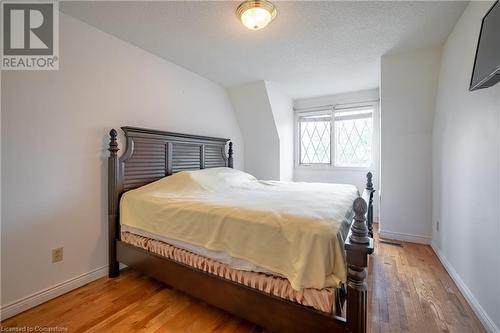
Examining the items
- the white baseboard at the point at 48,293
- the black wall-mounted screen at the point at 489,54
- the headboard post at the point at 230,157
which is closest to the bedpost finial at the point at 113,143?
the white baseboard at the point at 48,293

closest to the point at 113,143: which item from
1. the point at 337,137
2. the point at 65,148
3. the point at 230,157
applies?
the point at 65,148

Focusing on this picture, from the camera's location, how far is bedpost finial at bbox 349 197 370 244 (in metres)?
1.07

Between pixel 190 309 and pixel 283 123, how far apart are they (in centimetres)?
328

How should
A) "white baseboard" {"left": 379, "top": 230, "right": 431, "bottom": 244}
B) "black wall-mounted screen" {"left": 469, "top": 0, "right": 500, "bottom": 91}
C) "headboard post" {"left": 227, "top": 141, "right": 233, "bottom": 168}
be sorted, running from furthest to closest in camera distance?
"headboard post" {"left": 227, "top": 141, "right": 233, "bottom": 168} → "white baseboard" {"left": 379, "top": 230, "right": 431, "bottom": 244} → "black wall-mounted screen" {"left": 469, "top": 0, "right": 500, "bottom": 91}

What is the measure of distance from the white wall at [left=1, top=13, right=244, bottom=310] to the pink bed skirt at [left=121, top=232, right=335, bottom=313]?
0.59 meters

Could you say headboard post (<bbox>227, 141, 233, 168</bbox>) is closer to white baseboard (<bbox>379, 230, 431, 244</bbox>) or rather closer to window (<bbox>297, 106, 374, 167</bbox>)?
window (<bbox>297, 106, 374, 167</bbox>)

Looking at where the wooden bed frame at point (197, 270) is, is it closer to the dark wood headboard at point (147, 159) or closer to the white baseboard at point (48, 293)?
the dark wood headboard at point (147, 159)

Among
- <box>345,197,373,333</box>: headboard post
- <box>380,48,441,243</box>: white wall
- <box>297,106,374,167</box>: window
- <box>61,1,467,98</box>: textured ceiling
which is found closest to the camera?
<box>345,197,373,333</box>: headboard post

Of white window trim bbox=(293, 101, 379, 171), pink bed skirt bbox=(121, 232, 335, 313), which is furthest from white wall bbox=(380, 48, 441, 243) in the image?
pink bed skirt bbox=(121, 232, 335, 313)

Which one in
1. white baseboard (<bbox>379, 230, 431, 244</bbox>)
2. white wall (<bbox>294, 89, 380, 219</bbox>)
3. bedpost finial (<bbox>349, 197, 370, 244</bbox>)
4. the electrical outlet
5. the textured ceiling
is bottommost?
white baseboard (<bbox>379, 230, 431, 244</bbox>)

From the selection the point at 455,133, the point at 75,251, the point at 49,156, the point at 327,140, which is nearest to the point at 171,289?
the point at 75,251

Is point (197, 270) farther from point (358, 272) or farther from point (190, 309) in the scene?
point (358, 272)

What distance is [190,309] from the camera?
1653 mm

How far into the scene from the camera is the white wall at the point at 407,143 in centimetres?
263
